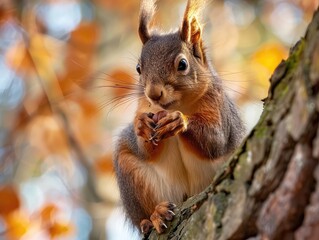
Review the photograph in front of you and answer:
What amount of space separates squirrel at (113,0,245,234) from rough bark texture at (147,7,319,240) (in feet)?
3.07

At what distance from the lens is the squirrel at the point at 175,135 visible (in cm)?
250

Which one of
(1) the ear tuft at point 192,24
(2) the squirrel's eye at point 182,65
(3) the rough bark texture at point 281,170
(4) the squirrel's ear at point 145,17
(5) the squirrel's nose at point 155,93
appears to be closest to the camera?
(3) the rough bark texture at point 281,170

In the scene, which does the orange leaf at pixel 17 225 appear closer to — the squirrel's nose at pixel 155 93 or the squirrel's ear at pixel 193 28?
the squirrel's ear at pixel 193 28

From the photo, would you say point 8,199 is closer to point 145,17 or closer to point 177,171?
point 145,17

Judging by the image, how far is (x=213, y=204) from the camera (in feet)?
4.89

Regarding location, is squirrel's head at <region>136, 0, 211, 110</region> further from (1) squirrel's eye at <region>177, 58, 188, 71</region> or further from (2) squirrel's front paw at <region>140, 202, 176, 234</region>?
(2) squirrel's front paw at <region>140, 202, 176, 234</region>

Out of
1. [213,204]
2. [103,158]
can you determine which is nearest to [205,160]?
[213,204]

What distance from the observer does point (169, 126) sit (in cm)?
230

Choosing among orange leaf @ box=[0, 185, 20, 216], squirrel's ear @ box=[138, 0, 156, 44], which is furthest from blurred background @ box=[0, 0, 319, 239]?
squirrel's ear @ box=[138, 0, 156, 44]

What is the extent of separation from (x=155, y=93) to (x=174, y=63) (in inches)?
9.2

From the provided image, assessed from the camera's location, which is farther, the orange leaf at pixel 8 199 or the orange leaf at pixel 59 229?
the orange leaf at pixel 59 229

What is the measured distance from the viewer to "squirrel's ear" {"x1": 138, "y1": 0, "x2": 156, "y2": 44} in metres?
2.87

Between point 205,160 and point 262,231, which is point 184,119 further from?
point 262,231

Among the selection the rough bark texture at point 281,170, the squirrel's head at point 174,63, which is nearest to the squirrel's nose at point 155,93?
the squirrel's head at point 174,63
